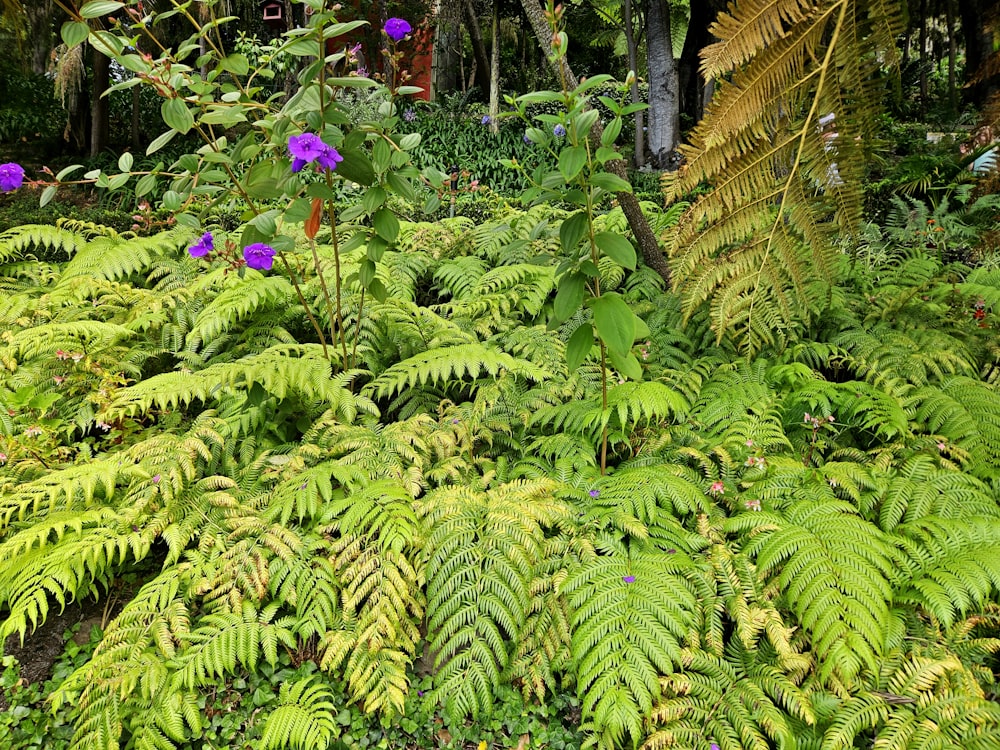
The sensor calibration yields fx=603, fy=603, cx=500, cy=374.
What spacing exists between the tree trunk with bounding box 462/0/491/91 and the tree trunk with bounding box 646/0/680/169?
4.13 m

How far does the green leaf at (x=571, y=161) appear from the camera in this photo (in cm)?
181

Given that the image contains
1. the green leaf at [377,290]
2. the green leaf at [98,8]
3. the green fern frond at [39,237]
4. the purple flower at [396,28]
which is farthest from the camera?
the green fern frond at [39,237]

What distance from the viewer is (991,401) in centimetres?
224

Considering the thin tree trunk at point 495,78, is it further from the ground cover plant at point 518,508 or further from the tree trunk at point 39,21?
the ground cover plant at point 518,508

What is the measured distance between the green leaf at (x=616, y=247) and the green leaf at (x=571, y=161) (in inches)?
9.4

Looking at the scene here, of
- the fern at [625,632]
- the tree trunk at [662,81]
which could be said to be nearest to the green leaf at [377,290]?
the fern at [625,632]

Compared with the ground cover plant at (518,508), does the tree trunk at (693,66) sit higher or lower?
higher

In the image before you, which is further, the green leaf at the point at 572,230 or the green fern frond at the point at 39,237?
the green fern frond at the point at 39,237

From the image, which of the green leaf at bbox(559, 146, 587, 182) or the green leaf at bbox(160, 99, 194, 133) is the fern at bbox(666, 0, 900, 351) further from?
the green leaf at bbox(160, 99, 194, 133)

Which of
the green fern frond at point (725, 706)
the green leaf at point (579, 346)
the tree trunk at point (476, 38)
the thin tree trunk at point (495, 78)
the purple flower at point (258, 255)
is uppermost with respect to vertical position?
the tree trunk at point (476, 38)

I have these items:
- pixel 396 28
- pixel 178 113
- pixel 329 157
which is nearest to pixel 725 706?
pixel 329 157

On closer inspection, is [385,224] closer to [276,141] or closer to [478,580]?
[276,141]

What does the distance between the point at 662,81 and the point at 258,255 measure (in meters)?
7.05

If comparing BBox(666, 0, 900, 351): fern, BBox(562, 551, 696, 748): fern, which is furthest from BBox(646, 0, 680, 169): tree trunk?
BBox(562, 551, 696, 748): fern
